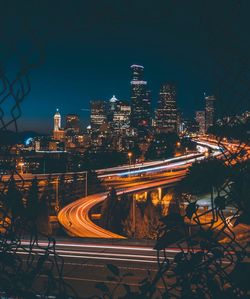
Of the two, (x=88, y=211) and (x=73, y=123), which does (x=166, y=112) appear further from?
(x=73, y=123)

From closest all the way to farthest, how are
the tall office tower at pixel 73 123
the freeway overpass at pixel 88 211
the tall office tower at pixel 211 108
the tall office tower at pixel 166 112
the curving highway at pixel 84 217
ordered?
the tall office tower at pixel 211 108 < the tall office tower at pixel 166 112 < the curving highway at pixel 84 217 < the freeway overpass at pixel 88 211 < the tall office tower at pixel 73 123

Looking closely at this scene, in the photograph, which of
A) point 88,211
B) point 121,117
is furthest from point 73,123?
point 88,211

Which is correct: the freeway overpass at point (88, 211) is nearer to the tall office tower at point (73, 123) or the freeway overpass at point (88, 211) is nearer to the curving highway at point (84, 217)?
the curving highway at point (84, 217)

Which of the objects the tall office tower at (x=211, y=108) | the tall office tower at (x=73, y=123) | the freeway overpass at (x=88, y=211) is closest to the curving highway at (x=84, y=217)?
the freeway overpass at (x=88, y=211)

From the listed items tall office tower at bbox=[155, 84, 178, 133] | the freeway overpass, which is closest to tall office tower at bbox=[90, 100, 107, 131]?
the freeway overpass

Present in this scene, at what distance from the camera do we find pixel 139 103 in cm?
8594

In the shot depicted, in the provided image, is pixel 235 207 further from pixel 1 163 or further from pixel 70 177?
pixel 70 177

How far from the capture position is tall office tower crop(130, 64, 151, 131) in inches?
2804

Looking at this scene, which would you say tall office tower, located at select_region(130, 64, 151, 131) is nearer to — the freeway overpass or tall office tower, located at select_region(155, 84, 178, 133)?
the freeway overpass

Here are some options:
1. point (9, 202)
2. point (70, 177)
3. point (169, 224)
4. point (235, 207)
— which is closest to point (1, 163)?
point (9, 202)

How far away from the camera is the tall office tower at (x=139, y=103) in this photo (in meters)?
71.2

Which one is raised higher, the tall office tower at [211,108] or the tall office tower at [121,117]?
the tall office tower at [121,117]

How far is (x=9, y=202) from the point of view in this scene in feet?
4.10

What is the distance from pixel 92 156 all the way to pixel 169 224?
1357 inches
